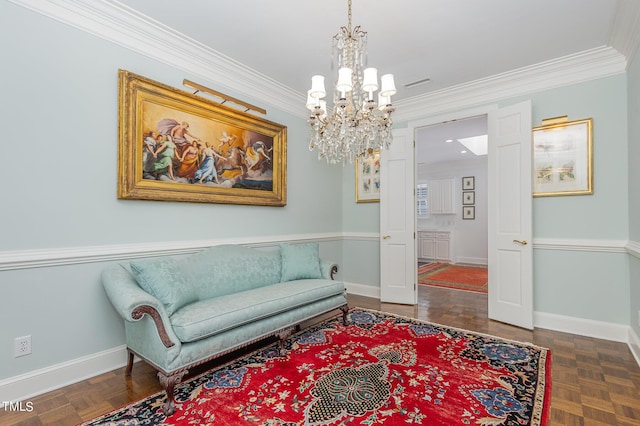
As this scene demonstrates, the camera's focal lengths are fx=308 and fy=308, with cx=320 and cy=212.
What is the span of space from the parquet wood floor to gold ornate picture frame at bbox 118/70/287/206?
56.1 inches

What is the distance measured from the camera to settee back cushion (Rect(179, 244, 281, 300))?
8.91ft

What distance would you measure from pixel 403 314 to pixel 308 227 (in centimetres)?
172

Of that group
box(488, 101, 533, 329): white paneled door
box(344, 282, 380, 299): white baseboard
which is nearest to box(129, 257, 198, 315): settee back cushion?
box(344, 282, 380, 299): white baseboard

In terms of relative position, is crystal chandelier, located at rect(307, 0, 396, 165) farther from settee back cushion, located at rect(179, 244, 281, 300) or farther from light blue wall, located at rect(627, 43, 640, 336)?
light blue wall, located at rect(627, 43, 640, 336)

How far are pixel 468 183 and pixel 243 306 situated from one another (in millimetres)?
7831

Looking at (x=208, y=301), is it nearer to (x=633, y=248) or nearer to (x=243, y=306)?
(x=243, y=306)

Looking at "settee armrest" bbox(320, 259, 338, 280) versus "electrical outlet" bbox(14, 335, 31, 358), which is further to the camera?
"settee armrest" bbox(320, 259, 338, 280)

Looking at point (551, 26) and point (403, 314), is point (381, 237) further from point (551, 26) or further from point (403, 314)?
point (551, 26)

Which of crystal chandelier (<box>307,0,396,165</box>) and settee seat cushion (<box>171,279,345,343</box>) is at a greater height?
crystal chandelier (<box>307,0,396,165</box>)

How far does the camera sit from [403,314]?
151 inches

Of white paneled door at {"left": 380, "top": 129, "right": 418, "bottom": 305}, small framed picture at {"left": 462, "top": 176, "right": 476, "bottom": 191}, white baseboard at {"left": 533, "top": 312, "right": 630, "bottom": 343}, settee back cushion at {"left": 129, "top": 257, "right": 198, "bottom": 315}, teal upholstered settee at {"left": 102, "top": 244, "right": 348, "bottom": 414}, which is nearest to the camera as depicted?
teal upholstered settee at {"left": 102, "top": 244, "right": 348, "bottom": 414}

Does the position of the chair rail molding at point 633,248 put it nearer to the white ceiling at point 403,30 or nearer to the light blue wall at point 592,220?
the light blue wall at point 592,220

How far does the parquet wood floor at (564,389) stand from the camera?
6.07 ft

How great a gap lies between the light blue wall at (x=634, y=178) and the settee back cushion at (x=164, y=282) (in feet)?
12.4
